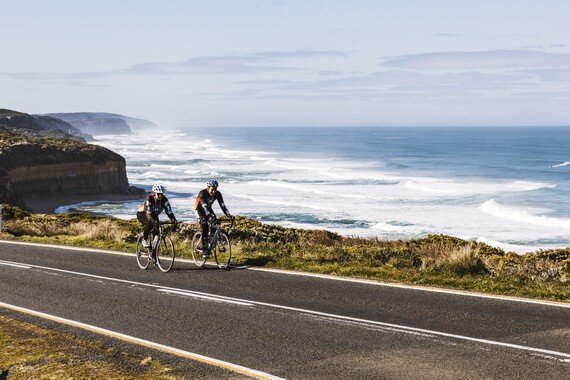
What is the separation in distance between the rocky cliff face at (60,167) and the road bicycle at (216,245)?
54131 millimetres

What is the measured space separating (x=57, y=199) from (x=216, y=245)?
5660cm

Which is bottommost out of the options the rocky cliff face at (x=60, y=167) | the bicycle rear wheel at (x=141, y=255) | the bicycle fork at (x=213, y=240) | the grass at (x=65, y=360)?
the rocky cliff face at (x=60, y=167)

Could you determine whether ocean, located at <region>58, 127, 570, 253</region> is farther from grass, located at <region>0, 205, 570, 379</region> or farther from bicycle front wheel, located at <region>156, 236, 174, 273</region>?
bicycle front wheel, located at <region>156, 236, 174, 273</region>

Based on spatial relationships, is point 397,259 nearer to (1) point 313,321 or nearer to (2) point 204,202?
(2) point 204,202

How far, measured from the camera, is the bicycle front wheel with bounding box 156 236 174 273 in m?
15.7

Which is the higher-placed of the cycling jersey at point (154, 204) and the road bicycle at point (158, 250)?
the cycling jersey at point (154, 204)

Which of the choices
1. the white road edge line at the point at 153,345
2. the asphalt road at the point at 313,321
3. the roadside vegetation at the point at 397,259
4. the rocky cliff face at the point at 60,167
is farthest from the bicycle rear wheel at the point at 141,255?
the rocky cliff face at the point at 60,167

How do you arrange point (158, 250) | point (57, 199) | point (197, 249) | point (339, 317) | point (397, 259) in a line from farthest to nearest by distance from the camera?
1. point (57, 199)
2. point (197, 249)
3. point (158, 250)
4. point (397, 259)
5. point (339, 317)

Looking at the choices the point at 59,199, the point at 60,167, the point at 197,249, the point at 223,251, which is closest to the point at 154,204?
the point at 197,249

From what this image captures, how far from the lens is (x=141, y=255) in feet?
54.7

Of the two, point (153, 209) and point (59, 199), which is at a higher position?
point (153, 209)

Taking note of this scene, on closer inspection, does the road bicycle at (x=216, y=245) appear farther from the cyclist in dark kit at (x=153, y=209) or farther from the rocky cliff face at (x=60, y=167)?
the rocky cliff face at (x=60, y=167)

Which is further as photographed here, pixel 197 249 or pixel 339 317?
pixel 197 249

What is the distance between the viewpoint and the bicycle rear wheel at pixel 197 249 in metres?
16.0
